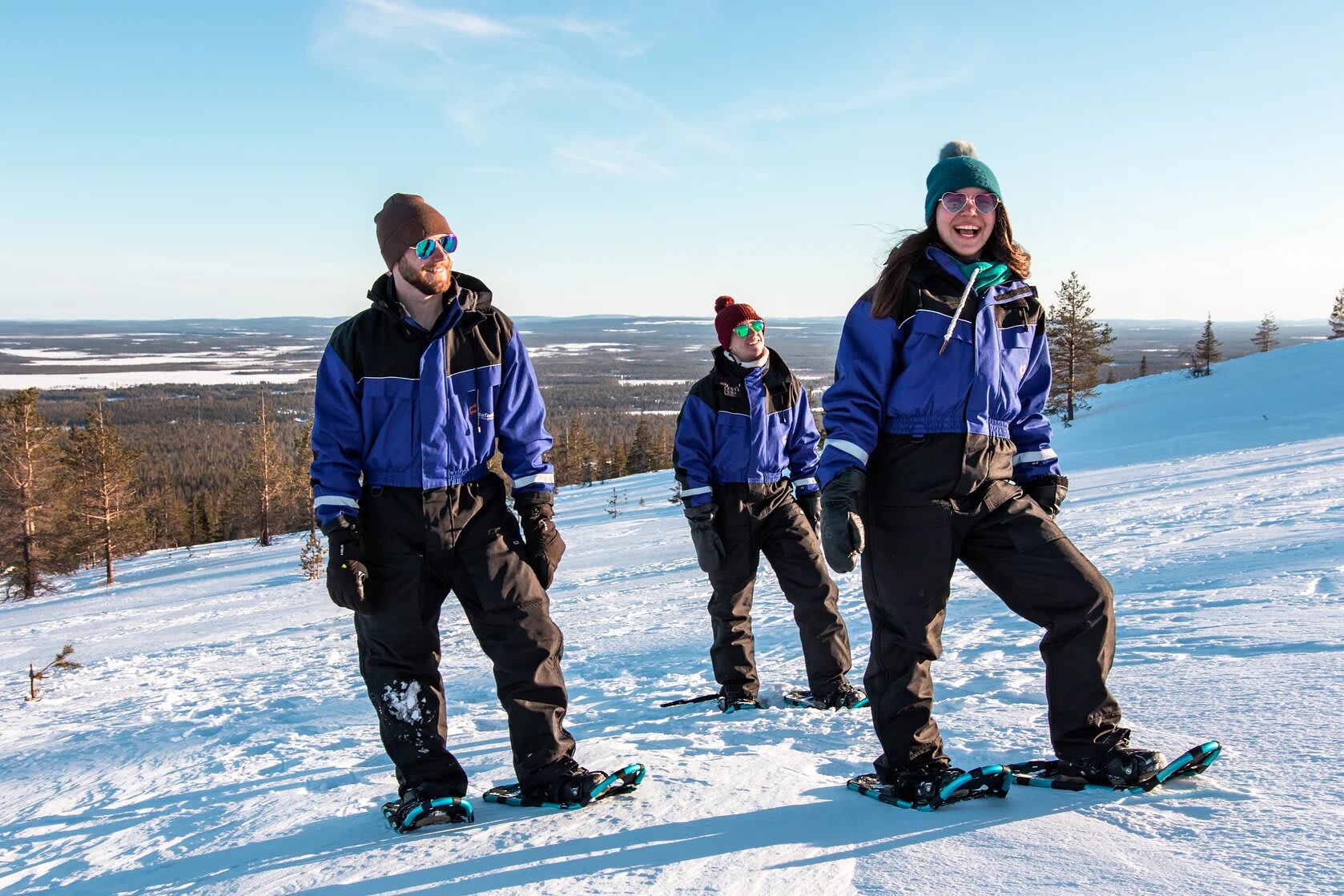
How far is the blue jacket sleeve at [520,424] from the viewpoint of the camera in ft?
9.97

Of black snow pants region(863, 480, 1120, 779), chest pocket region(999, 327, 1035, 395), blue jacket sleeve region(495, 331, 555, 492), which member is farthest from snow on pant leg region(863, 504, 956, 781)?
blue jacket sleeve region(495, 331, 555, 492)

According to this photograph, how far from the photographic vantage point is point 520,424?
306 cm

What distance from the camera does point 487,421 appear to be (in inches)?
118

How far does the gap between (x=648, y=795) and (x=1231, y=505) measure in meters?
8.54

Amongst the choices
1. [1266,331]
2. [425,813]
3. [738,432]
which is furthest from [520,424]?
[1266,331]

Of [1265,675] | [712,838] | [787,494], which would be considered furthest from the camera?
[787,494]

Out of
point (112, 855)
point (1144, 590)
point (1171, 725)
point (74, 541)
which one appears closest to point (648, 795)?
point (112, 855)

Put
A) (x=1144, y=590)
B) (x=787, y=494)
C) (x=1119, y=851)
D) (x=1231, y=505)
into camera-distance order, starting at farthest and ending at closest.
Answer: (x=1231, y=505)
(x=1144, y=590)
(x=787, y=494)
(x=1119, y=851)

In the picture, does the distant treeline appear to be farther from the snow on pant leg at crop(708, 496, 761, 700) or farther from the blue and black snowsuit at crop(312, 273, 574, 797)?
the blue and black snowsuit at crop(312, 273, 574, 797)

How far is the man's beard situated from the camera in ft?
9.58

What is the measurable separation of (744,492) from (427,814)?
2248mm

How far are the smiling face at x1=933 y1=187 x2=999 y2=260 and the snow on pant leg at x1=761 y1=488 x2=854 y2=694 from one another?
1.79 m

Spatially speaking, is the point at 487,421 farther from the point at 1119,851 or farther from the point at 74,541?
the point at 74,541

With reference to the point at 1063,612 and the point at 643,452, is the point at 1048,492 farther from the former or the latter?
the point at 643,452
